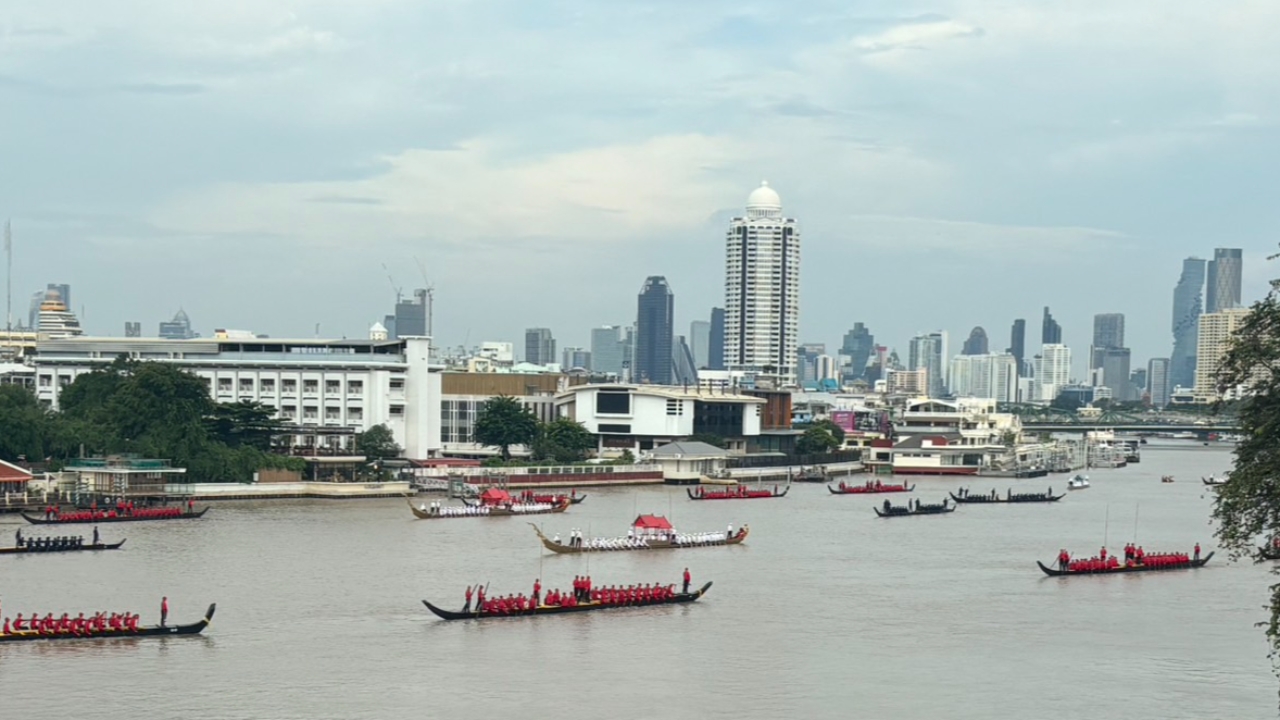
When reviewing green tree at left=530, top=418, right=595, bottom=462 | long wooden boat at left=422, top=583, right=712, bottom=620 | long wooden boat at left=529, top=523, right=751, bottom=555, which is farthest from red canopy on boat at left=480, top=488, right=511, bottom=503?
long wooden boat at left=422, top=583, right=712, bottom=620

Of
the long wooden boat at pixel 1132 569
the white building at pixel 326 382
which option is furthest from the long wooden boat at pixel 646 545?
the white building at pixel 326 382

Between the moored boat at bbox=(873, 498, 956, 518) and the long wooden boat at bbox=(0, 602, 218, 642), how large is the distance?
3936 cm

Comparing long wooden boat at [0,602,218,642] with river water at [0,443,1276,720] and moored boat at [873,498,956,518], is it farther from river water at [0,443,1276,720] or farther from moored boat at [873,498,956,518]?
moored boat at [873,498,956,518]

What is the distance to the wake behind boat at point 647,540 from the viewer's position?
168 feet

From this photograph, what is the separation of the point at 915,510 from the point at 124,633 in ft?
143

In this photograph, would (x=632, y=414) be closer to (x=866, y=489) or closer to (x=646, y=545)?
(x=866, y=489)

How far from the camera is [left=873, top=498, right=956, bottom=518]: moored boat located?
7006 cm

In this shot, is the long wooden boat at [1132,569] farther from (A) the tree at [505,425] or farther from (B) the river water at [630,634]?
(A) the tree at [505,425]

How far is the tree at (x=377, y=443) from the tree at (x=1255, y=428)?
58.2 metres

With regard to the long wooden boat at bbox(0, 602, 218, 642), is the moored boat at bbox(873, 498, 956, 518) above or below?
above

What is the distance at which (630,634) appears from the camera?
1446 inches

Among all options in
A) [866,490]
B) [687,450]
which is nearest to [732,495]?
[866,490]

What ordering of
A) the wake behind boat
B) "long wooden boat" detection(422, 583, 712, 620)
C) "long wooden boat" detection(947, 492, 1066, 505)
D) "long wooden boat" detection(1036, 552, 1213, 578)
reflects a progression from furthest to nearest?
Result: "long wooden boat" detection(947, 492, 1066, 505)
the wake behind boat
"long wooden boat" detection(1036, 552, 1213, 578)
"long wooden boat" detection(422, 583, 712, 620)

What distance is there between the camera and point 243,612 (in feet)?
125
